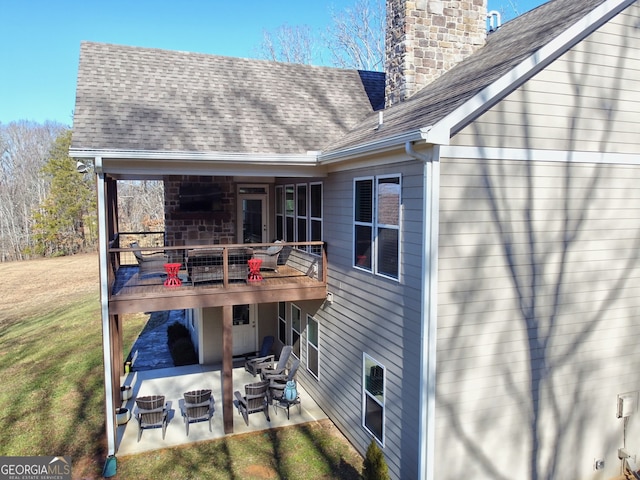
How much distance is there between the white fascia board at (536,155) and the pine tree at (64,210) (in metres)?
34.2

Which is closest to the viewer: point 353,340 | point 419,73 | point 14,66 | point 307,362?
point 353,340

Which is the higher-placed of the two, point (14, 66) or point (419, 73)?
point (14, 66)

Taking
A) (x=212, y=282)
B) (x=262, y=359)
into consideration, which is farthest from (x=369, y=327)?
(x=262, y=359)

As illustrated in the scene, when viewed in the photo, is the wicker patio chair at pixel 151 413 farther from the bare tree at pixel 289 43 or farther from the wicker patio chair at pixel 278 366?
the bare tree at pixel 289 43

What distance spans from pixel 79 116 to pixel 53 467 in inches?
239

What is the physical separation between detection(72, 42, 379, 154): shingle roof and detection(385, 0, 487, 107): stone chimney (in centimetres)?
178

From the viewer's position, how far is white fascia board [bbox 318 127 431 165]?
525 centimetres

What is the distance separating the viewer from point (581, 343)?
6344mm

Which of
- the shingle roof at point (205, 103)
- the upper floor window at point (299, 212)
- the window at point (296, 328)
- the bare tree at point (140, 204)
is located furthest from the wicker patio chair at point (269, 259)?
the bare tree at point (140, 204)

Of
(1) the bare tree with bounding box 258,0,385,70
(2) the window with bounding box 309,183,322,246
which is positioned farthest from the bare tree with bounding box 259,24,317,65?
(2) the window with bounding box 309,183,322,246

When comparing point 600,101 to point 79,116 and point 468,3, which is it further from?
point 79,116

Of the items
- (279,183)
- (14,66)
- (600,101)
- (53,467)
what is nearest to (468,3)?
(600,101)

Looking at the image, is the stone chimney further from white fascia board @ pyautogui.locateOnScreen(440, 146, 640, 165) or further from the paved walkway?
the paved walkway

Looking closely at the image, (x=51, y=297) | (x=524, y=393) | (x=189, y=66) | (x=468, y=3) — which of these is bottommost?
(x=51, y=297)
